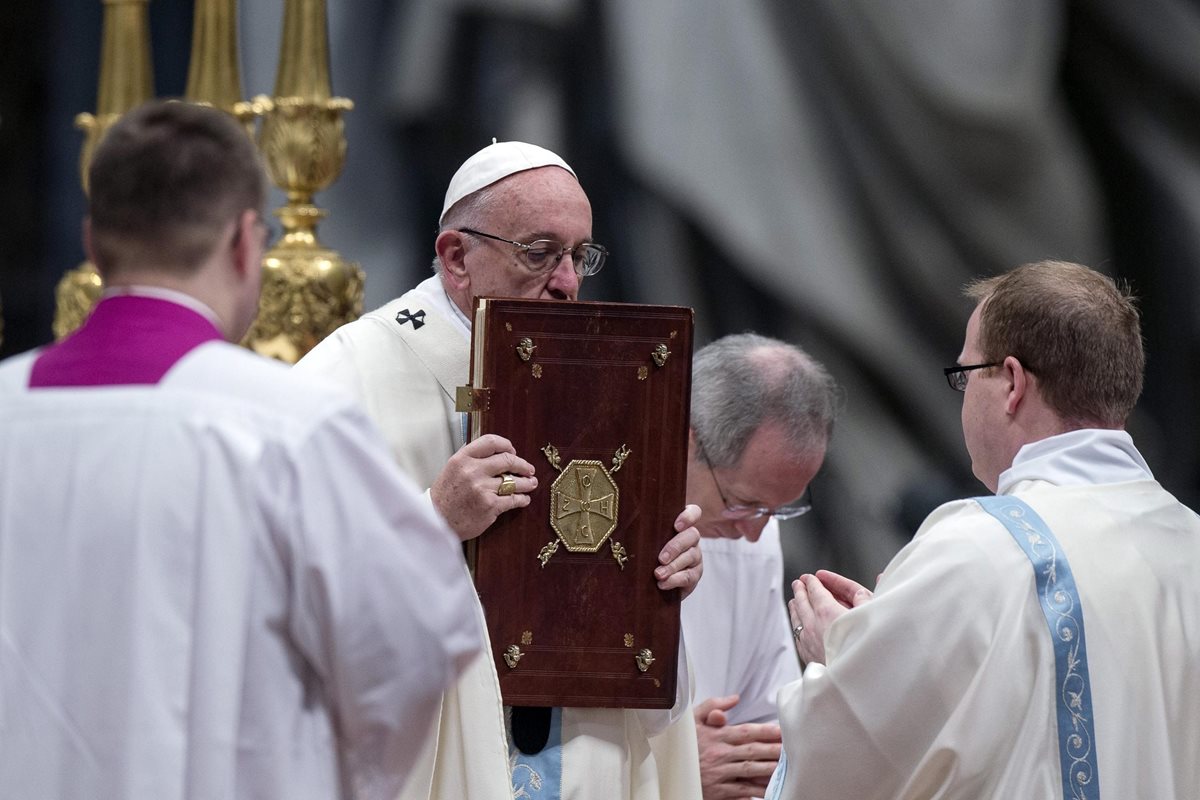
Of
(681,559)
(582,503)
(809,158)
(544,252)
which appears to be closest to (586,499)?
(582,503)

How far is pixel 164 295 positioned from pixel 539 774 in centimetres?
134

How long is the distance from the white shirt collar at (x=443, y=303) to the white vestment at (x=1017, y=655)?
1.00 meters

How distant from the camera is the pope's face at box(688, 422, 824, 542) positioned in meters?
3.93

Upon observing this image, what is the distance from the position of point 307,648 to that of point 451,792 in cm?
96

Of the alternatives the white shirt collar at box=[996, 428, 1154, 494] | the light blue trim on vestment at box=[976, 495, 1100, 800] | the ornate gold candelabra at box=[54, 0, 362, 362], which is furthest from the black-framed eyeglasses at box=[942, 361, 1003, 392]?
the ornate gold candelabra at box=[54, 0, 362, 362]

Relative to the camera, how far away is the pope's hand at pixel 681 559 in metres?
2.99

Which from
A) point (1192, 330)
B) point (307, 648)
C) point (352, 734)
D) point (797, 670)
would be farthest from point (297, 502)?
point (1192, 330)

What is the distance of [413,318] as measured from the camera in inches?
132

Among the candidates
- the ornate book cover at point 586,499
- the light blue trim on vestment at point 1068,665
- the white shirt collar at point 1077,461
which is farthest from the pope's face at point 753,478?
the light blue trim on vestment at point 1068,665

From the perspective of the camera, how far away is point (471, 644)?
2.16 metres

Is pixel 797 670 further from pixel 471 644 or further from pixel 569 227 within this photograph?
pixel 471 644

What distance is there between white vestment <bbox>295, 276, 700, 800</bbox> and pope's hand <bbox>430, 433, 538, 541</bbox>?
6.5 inches

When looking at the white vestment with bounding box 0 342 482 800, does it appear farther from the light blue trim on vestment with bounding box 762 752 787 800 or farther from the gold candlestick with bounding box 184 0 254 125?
the gold candlestick with bounding box 184 0 254 125

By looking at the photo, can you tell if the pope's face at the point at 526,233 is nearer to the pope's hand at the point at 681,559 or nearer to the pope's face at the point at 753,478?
the pope's hand at the point at 681,559
